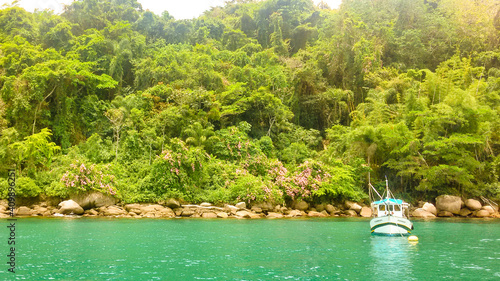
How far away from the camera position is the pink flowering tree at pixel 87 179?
19.9 m

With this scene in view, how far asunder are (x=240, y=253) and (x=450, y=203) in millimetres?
18834

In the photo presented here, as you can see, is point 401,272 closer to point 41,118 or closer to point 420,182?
point 420,182

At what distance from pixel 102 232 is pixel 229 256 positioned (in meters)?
6.42

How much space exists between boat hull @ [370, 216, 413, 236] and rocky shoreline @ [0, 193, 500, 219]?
7.77 meters

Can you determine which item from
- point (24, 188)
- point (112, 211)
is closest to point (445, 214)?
point (112, 211)

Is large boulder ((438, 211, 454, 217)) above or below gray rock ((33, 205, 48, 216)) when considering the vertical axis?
below

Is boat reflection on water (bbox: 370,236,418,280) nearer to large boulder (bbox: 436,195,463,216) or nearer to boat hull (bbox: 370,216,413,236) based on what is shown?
boat hull (bbox: 370,216,413,236)

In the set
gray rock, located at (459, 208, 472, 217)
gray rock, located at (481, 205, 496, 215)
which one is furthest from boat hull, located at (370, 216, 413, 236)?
gray rock, located at (481, 205, 496, 215)

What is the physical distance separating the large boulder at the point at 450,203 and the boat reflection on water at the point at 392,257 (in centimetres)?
1138

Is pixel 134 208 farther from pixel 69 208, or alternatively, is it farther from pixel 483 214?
pixel 483 214

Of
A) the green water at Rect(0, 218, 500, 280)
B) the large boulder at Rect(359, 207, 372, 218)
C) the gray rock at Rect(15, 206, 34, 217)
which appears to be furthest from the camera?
the large boulder at Rect(359, 207, 372, 218)

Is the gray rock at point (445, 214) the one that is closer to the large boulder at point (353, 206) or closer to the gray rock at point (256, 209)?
the large boulder at point (353, 206)

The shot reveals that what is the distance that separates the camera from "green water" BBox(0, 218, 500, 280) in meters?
7.86

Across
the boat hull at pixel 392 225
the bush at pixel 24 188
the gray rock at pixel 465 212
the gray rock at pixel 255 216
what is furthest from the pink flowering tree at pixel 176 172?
the gray rock at pixel 465 212
